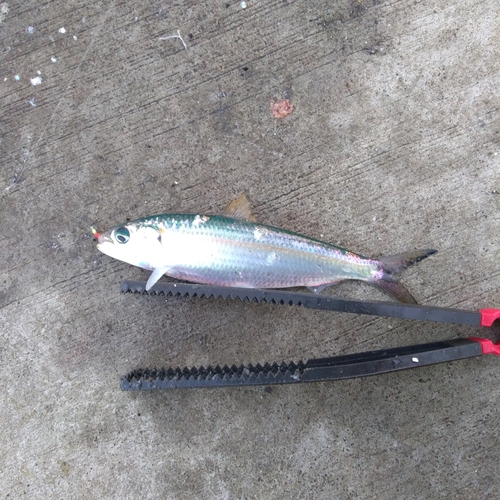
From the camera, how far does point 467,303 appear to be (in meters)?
3.06

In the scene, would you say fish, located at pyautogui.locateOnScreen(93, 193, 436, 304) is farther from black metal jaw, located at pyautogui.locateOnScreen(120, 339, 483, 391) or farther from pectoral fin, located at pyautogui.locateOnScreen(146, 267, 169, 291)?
black metal jaw, located at pyautogui.locateOnScreen(120, 339, 483, 391)

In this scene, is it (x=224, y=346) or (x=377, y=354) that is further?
(x=224, y=346)

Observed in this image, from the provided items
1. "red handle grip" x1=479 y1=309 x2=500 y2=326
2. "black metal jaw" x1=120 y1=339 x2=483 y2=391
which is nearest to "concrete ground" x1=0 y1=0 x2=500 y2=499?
"black metal jaw" x1=120 y1=339 x2=483 y2=391

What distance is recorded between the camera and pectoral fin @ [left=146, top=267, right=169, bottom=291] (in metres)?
2.71

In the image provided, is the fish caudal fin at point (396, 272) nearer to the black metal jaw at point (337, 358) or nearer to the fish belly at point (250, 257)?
the fish belly at point (250, 257)

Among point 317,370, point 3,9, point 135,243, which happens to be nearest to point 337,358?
point 317,370

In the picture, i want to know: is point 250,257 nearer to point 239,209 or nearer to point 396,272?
point 239,209

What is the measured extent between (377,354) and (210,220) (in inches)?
56.0

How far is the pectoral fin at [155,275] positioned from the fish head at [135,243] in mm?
42

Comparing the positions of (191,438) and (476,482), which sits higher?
(191,438)

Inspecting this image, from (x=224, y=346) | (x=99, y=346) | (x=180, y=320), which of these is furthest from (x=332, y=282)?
(x=99, y=346)

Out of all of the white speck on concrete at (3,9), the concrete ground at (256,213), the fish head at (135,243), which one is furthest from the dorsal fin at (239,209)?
the white speck on concrete at (3,9)

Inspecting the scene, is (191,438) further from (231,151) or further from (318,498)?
(231,151)

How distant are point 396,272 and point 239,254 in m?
1.10
